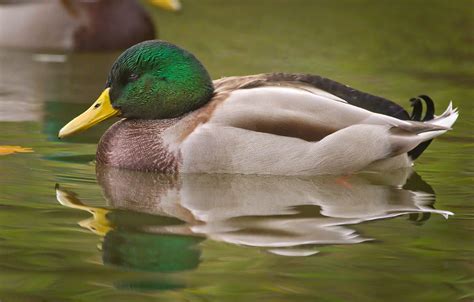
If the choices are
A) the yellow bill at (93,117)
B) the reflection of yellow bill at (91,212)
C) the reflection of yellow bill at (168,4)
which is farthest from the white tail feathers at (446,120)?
the reflection of yellow bill at (168,4)

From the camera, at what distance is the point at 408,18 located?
14031mm

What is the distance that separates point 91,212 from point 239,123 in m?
1.15

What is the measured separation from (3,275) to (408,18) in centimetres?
968

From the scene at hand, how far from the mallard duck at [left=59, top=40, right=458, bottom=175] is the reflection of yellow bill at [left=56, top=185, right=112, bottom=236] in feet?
2.28

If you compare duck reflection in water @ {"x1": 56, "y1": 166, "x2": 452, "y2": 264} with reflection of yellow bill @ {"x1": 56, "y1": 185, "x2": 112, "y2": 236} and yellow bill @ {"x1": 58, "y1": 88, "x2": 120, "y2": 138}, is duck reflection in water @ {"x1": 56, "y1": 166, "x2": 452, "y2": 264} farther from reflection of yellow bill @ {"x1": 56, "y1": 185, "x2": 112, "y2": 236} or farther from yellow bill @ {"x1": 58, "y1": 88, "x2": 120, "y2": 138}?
yellow bill @ {"x1": 58, "y1": 88, "x2": 120, "y2": 138}

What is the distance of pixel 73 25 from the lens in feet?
42.5

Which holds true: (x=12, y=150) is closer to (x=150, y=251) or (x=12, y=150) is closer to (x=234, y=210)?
(x=234, y=210)

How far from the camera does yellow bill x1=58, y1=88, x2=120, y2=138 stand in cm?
727

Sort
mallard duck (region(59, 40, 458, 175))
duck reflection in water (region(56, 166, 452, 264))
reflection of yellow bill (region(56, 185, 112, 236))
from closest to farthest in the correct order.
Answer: duck reflection in water (region(56, 166, 452, 264)), reflection of yellow bill (region(56, 185, 112, 236)), mallard duck (region(59, 40, 458, 175))

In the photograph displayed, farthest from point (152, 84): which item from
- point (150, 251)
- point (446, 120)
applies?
point (150, 251)

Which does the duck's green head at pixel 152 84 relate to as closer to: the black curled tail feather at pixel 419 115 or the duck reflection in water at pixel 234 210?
the duck reflection in water at pixel 234 210

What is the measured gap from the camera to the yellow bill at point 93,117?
727 cm

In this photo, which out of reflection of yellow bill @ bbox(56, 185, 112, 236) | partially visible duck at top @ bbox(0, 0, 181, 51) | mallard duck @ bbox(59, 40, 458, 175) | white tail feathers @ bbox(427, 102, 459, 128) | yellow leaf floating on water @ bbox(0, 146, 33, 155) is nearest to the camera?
reflection of yellow bill @ bbox(56, 185, 112, 236)

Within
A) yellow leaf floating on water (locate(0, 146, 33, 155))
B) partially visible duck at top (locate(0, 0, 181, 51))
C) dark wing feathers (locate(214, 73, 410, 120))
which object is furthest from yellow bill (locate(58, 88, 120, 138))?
partially visible duck at top (locate(0, 0, 181, 51))
